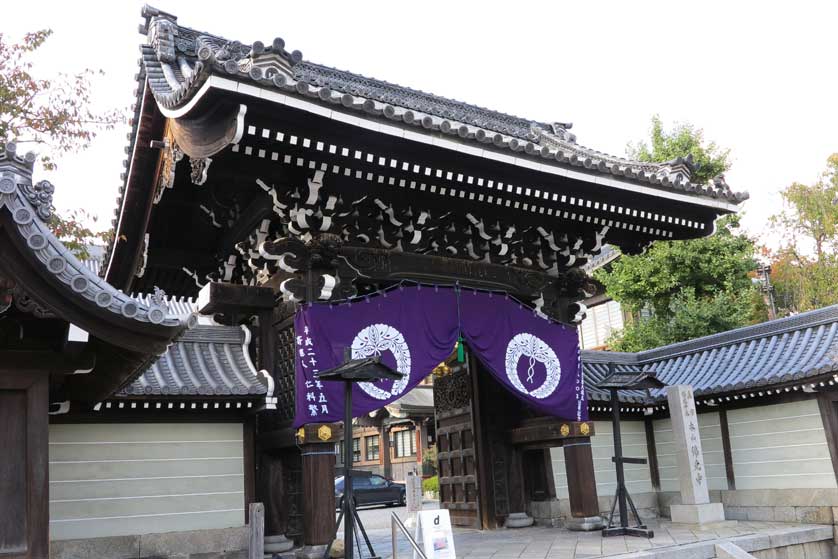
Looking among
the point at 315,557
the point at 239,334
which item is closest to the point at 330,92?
the point at 239,334

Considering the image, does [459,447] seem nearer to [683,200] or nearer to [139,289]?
[683,200]

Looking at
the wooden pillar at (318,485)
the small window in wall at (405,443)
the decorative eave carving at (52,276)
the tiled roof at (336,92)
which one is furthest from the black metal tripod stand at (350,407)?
the small window in wall at (405,443)

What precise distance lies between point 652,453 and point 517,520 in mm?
3708

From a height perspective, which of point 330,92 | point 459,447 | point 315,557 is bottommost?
point 315,557

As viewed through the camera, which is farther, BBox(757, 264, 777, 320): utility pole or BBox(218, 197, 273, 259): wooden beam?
BBox(757, 264, 777, 320): utility pole

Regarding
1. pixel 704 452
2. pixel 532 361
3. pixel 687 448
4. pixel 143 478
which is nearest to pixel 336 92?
pixel 532 361

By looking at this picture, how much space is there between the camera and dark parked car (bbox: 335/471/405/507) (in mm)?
23984

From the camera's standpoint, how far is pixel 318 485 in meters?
7.97

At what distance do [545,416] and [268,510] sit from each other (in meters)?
4.26

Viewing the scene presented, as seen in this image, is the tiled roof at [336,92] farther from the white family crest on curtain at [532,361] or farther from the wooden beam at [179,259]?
the wooden beam at [179,259]

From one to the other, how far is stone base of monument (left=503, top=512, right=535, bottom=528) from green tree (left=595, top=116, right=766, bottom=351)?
8694 millimetres

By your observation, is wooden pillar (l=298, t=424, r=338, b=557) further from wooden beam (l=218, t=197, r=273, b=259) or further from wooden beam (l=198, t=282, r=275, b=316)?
wooden beam (l=218, t=197, r=273, b=259)

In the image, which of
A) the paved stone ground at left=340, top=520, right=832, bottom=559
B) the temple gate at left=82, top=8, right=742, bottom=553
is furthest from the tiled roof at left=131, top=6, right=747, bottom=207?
the paved stone ground at left=340, top=520, right=832, bottom=559

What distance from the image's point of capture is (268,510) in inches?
352
